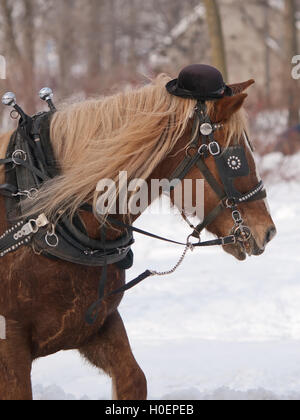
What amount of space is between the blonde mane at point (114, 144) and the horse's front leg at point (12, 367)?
514mm

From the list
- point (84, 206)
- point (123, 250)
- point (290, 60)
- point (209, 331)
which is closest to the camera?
point (84, 206)

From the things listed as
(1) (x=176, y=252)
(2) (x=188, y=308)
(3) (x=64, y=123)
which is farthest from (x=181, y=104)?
(1) (x=176, y=252)

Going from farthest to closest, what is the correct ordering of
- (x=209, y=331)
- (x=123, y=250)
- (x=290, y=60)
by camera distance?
(x=290, y=60)
(x=209, y=331)
(x=123, y=250)

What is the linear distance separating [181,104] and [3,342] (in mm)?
1198

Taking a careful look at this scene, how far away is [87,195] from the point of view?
281 centimetres

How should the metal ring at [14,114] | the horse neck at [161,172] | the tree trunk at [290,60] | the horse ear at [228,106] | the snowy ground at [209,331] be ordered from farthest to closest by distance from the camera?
the tree trunk at [290,60], the snowy ground at [209,331], the metal ring at [14,114], the horse neck at [161,172], the horse ear at [228,106]

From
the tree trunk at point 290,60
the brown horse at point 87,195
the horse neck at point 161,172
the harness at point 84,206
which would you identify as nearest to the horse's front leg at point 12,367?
the brown horse at point 87,195

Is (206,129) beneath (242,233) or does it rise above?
above

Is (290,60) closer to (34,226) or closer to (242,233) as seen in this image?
(242,233)

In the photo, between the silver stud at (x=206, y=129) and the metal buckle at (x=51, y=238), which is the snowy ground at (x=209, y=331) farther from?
the metal buckle at (x=51, y=238)

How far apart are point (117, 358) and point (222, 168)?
0.98 m

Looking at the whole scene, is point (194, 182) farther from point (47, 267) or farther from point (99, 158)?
point (47, 267)

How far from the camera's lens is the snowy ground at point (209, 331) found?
14.0ft

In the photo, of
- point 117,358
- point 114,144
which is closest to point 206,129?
point 114,144
